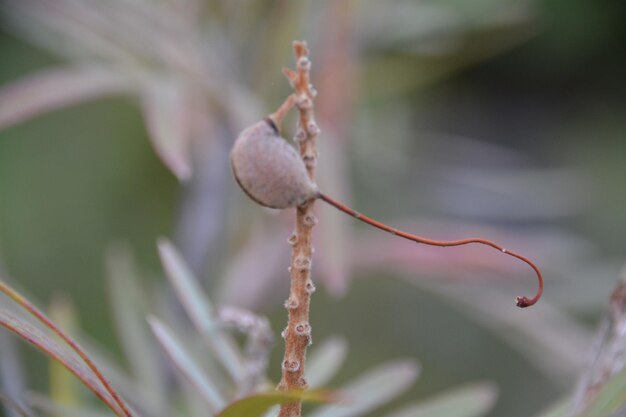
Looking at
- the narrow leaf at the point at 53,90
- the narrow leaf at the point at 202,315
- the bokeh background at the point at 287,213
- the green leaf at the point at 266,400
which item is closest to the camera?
the green leaf at the point at 266,400

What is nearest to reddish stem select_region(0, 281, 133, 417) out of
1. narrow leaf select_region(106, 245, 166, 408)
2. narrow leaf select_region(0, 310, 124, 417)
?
narrow leaf select_region(0, 310, 124, 417)

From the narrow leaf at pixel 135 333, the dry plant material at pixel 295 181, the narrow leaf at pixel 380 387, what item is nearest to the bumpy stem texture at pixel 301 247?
the dry plant material at pixel 295 181

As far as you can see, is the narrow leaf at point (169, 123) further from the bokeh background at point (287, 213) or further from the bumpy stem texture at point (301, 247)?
the bumpy stem texture at point (301, 247)

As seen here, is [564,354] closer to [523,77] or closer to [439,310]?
[439,310]

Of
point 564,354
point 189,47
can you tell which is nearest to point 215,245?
point 189,47

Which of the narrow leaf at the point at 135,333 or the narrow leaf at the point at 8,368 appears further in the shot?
the narrow leaf at the point at 135,333

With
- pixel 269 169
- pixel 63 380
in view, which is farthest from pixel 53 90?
pixel 269 169

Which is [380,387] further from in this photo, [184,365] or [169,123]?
[169,123]
